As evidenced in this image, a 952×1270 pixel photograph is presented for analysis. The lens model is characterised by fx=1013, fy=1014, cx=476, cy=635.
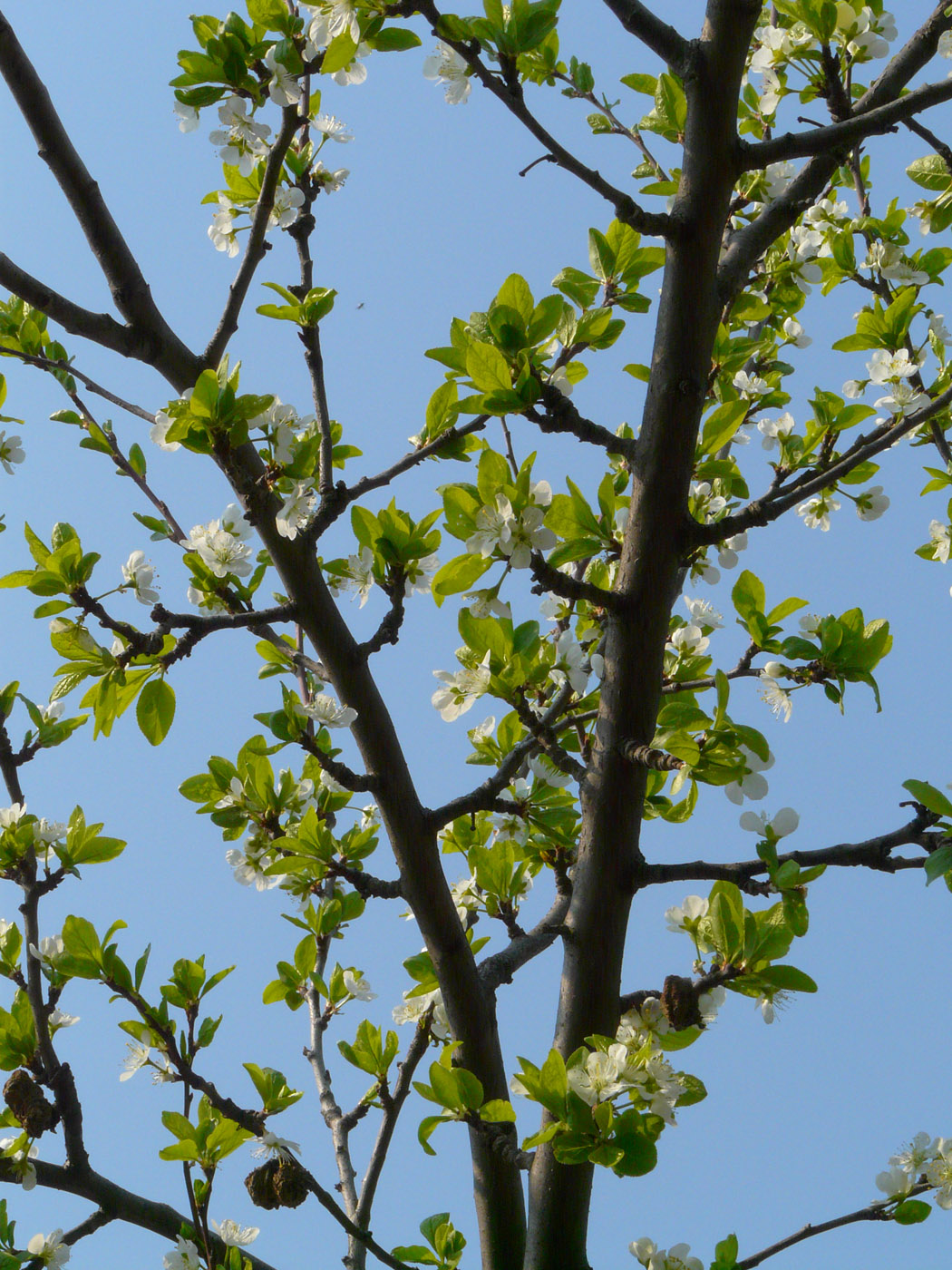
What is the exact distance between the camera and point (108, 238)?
1723 millimetres

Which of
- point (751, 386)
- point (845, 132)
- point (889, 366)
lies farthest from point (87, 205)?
point (889, 366)

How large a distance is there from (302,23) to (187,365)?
69 cm

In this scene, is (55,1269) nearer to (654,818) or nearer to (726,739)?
(654,818)

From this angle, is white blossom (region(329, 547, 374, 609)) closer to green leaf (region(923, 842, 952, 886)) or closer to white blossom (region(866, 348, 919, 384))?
green leaf (region(923, 842, 952, 886))

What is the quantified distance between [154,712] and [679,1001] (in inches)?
40.9

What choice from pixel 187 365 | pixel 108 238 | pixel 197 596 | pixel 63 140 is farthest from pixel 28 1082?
pixel 63 140

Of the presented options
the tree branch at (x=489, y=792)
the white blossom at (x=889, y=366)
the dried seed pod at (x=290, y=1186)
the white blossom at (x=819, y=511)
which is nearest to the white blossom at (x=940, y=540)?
the white blossom at (x=819, y=511)

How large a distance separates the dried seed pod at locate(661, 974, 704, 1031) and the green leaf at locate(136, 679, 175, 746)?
3.22 ft

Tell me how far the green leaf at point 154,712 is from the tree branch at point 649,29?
4.57ft

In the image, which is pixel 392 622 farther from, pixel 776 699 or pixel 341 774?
pixel 776 699

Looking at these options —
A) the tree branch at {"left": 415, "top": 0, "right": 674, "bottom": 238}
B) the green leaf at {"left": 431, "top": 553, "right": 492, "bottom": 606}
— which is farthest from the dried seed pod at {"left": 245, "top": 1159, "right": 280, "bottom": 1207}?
the tree branch at {"left": 415, "top": 0, "right": 674, "bottom": 238}

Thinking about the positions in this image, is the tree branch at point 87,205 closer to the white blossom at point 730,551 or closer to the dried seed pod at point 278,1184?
the white blossom at point 730,551

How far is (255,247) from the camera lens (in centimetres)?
181

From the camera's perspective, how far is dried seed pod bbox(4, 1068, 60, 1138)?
1.87 m
